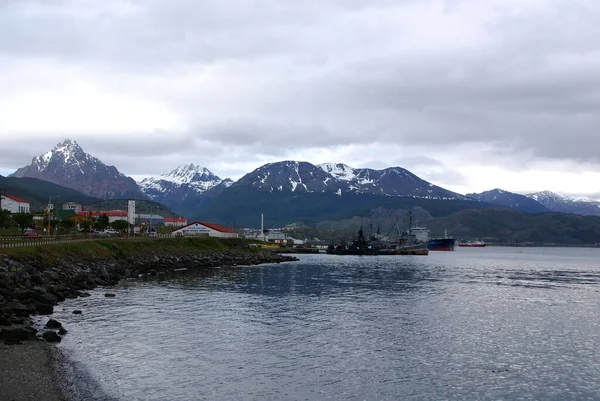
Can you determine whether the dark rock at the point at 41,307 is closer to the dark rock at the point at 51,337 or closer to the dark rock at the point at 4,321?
the dark rock at the point at 4,321

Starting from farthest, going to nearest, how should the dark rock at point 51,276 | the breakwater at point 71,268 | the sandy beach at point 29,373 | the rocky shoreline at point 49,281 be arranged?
the dark rock at point 51,276
the breakwater at point 71,268
the rocky shoreline at point 49,281
the sandy beach at point 29,373

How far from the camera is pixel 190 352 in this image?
35125mm

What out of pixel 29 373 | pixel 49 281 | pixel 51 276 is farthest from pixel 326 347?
pixel 51 276

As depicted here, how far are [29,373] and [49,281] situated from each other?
34.3 meters

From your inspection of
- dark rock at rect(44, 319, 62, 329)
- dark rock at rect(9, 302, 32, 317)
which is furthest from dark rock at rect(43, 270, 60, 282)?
dark rock at rect(44, 319, 62, 329)

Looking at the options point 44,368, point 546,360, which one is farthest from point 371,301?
point 44,368

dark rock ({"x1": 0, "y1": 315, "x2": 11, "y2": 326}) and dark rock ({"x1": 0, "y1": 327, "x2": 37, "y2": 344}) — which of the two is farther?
dark rock ({"x1": 0, "y1": 315, "x2": 11, "y2": 326})

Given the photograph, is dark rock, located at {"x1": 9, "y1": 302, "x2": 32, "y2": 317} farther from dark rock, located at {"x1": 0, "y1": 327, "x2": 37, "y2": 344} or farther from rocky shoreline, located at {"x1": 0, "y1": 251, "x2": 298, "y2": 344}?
dark rock, located at {"x1": 0, "y1": 327, "x2": 37, "y2": 344}

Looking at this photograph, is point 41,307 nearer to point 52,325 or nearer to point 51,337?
point 52,325

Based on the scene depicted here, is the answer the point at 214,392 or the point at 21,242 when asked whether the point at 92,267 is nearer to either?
the point at 21,242

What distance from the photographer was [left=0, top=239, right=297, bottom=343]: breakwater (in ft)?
136

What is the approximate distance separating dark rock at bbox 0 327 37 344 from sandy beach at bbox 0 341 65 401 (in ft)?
2.48

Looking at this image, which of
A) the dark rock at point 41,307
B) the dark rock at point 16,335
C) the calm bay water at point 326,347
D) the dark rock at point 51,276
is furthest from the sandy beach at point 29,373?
the dark rock at point 51,276

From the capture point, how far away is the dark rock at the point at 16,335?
33.2m
